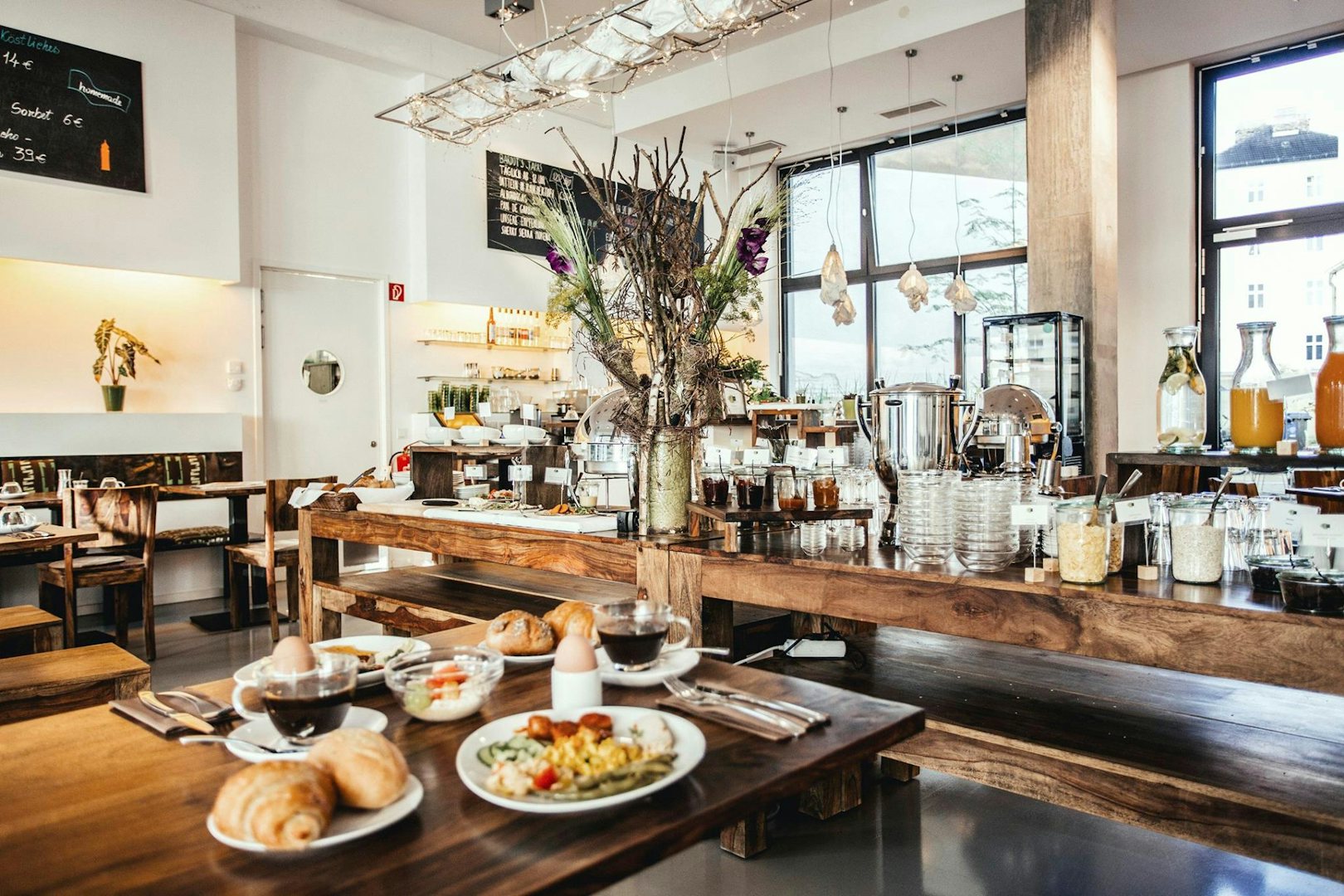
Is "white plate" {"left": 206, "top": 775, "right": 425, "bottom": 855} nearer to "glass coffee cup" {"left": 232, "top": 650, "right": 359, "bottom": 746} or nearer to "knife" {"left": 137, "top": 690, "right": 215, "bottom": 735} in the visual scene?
"glass coffee cup" {"left": 232, "top": 650, "right": 359, "bottom": 746}

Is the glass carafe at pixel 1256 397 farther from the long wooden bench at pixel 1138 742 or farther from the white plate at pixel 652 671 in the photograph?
the white plate at pixel 652 671

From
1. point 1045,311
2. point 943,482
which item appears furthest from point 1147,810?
point 1045,311

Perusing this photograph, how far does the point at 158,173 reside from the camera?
617 centimetres

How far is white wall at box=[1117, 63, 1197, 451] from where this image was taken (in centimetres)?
701

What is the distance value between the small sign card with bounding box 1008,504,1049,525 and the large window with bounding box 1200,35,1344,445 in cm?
577

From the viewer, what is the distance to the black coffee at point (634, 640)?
139 cm

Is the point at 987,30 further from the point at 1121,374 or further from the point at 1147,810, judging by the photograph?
the point at 1147,810

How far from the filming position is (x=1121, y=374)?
7355mm

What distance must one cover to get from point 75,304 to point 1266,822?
6.92 metres

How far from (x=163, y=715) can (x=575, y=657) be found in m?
0.58

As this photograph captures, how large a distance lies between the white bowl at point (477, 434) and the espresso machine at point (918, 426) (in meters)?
4.75

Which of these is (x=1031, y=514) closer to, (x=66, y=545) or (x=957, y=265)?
(x=66, y=545)

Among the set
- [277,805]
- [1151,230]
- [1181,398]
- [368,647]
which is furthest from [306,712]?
[1151,230]

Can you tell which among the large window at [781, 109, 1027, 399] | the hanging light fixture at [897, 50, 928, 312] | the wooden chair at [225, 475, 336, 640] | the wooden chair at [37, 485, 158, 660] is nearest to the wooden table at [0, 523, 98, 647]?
the wooden chair at [37, 485, 158, 660]
